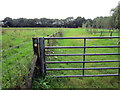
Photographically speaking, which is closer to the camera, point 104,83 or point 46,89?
point 46,89

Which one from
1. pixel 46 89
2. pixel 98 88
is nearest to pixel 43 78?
pixel 46 89

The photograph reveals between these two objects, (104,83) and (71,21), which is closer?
(104,83)

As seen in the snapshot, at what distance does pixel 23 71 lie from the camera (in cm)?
224

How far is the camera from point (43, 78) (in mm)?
2859

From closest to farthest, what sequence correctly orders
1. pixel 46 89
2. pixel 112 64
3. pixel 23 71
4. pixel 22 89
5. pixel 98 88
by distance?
pixel 22 89 < pixel 23 71 < pixel 46 89 < pixel 98 88 < pixel 112 64

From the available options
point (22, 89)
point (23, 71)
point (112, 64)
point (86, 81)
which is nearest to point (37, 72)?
point (23, 71)

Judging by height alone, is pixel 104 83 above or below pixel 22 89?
below

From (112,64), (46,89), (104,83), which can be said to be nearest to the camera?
(46,89)

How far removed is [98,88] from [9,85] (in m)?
1.99

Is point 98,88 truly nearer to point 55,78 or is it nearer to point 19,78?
point 55,78

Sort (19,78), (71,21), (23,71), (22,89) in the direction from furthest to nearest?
(71,21) → (23,71) → (19,78) → (22,89)

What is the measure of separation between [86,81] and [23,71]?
5.48 feet

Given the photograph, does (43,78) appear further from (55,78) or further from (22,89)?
A: (22,89)

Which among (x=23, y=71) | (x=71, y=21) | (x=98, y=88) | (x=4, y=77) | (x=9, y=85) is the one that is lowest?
(x=98, y=88)
